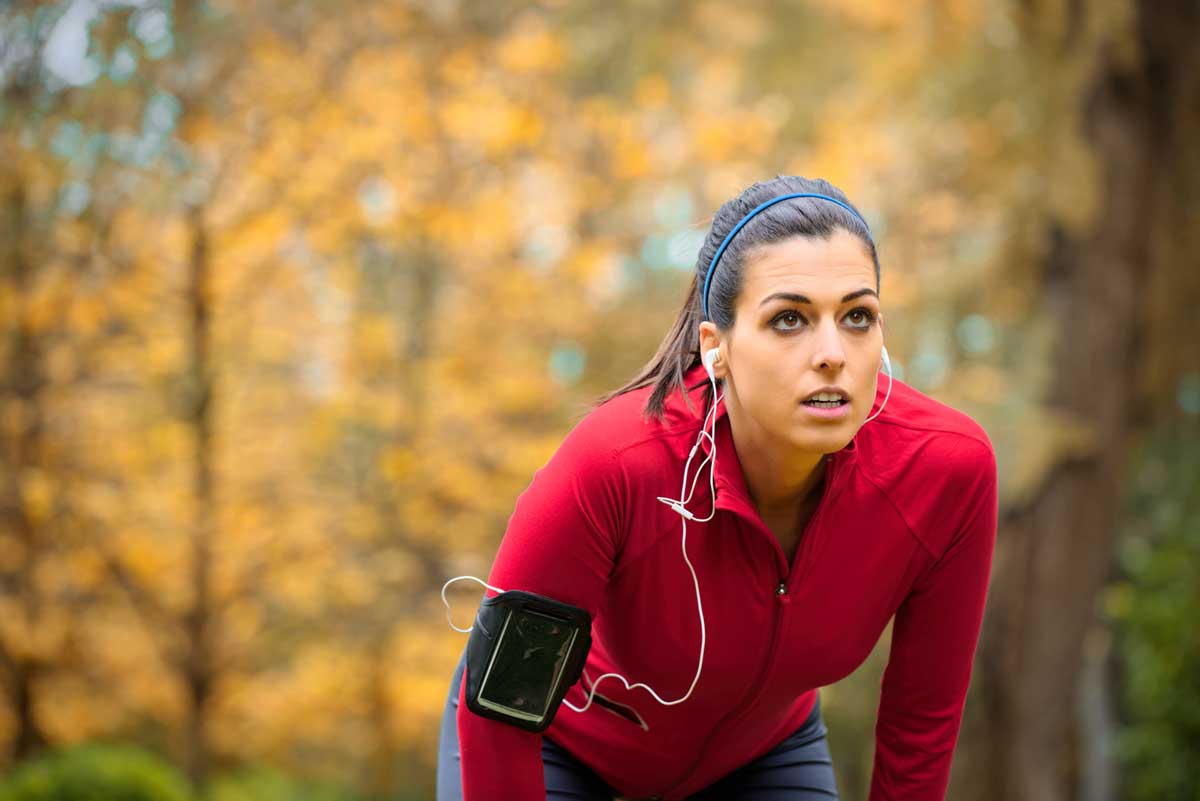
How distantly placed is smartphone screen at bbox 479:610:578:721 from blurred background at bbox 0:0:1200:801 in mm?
4049

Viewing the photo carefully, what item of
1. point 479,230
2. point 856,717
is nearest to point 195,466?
point 479,230

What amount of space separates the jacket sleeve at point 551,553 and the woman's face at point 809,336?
303mm

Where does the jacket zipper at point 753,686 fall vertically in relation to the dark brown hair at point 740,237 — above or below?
below

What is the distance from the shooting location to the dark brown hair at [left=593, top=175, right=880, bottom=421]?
1933 millimetres

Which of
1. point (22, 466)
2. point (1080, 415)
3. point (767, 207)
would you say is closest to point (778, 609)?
point (767, 207)

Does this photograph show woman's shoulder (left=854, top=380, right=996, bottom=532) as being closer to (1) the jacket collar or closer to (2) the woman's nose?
(1) the jacket collar

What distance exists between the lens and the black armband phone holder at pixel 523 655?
1.94 meters

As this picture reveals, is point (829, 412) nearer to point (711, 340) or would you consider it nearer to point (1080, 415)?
point (711, 340)

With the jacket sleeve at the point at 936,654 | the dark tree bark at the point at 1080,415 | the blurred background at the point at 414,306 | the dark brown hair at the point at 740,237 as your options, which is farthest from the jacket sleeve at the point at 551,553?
the dark tree bark at the point at 1080,415

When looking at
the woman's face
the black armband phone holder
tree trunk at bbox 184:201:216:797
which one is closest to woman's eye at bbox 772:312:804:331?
the woman's face

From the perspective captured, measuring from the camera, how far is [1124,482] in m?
6.84

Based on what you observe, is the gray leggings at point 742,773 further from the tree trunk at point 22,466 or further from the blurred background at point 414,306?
the tree trunk at point 22,466

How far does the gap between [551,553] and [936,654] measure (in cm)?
83

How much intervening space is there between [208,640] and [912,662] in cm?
554
